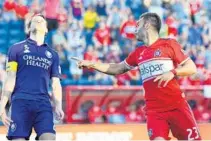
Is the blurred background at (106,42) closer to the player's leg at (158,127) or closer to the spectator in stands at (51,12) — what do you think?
the spectator in stands at (51,12)

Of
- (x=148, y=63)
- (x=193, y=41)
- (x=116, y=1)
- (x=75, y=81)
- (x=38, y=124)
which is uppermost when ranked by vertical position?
(x=116, y=1)

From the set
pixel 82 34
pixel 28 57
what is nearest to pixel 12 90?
pixel 28 57

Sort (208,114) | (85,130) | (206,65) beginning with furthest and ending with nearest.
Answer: (206,65), (208,114), (85,130)

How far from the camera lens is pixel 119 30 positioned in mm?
17750

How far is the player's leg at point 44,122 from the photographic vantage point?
6.96 metres

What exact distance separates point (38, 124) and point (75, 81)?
9.12 m

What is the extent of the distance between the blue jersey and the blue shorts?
0.26ft

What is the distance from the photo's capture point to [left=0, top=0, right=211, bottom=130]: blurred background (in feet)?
48.7

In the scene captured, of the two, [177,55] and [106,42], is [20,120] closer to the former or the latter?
[177,55]

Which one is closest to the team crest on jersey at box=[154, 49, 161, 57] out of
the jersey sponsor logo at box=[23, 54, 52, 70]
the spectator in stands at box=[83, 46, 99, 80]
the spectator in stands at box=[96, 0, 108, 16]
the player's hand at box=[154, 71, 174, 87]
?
the player's hand at box=[154, 71, 174, 87]

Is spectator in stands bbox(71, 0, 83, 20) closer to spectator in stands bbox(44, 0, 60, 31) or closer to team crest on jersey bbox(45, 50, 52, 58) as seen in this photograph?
spectator in stands bbox(44, 0, 60, 31)

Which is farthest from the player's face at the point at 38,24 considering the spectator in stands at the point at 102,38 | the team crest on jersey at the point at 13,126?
the spectator in stands at the point at 102,38

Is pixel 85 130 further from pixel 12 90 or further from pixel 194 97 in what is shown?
pixel 12 90

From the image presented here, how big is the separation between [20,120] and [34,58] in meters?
0.71
